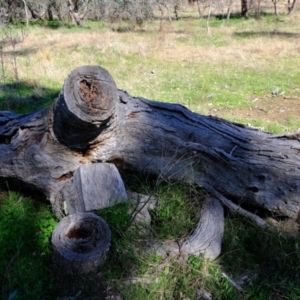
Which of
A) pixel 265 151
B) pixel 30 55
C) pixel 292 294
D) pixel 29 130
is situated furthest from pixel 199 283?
pixel 30 55

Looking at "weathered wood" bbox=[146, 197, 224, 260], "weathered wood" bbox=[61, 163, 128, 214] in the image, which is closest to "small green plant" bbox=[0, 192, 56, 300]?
"weathered wood" bbox=[61, 163, 128, 214]

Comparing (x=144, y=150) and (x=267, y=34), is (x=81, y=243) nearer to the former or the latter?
(x=144, y=150)

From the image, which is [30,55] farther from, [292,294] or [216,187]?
[292,294]

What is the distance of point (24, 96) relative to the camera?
28.5ft

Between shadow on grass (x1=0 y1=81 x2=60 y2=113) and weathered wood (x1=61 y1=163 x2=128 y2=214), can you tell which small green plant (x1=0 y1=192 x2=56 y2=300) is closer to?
weathered wood (x1=61 y1=163 x2=128 y2=214)

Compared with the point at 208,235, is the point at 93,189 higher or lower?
higher

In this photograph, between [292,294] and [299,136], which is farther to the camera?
[299,136]

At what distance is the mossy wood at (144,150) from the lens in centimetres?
360

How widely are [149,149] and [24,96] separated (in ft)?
18.4

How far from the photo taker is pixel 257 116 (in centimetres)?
796

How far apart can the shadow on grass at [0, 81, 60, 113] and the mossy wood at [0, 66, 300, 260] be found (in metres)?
3.85

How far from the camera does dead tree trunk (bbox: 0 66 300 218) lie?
11.8 feet

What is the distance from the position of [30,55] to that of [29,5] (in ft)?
75.5

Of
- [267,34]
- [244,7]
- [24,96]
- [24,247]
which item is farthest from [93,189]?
[244,7]
